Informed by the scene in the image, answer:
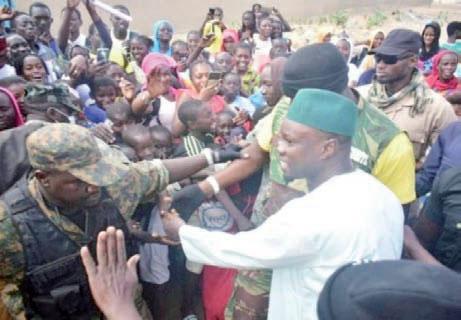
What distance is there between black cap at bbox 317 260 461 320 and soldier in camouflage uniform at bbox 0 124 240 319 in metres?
1.26

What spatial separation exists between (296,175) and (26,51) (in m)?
3.60

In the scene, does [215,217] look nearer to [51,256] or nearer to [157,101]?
[51,256]

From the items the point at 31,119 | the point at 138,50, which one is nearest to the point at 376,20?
the point at 138,50

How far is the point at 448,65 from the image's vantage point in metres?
5.69

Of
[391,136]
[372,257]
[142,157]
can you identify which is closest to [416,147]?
[391,136]

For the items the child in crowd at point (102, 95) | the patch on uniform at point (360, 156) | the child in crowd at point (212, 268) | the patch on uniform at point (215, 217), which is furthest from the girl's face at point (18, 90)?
the patch on uniform at point (360, 156)

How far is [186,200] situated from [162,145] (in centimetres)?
110

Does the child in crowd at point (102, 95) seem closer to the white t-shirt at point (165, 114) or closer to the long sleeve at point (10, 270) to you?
the white t-shirt at point (165, 114)

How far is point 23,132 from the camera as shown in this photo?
2.47 meters

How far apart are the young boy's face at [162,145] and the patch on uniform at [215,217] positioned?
1.94ft

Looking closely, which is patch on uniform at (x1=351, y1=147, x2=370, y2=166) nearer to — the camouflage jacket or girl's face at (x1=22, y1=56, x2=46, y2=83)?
the camouflage jacket

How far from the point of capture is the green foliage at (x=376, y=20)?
17.1 metres

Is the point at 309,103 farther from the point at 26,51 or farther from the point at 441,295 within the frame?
the point at 26,51

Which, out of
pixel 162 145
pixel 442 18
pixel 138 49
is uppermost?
pixel 138 49
